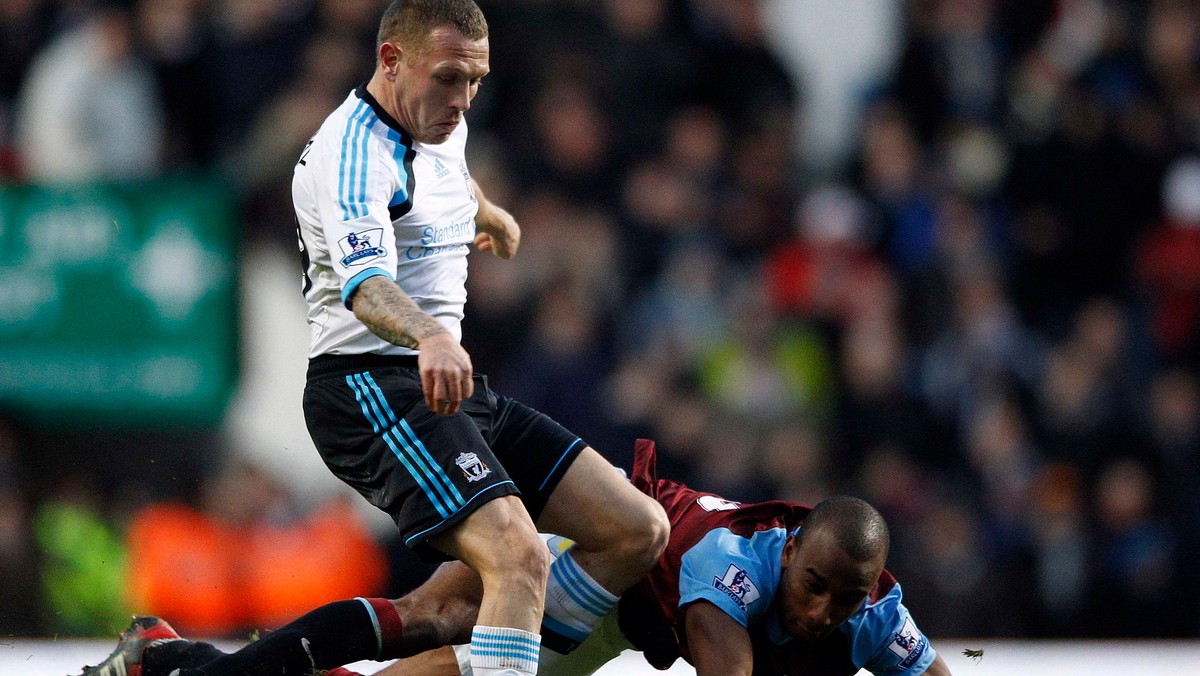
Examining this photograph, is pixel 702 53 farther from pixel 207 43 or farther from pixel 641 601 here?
pixel 641 601

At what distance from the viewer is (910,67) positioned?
10.2 meters

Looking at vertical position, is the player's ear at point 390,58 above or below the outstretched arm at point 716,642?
above

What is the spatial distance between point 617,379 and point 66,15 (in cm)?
386

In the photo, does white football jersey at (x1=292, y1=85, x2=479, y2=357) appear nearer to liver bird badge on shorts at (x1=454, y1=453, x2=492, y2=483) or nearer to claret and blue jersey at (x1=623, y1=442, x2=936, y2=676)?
liver bird badge on shorts at (x1=454, y1=453, x2=492, y2=483)

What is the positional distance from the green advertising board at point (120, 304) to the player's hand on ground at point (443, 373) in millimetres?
5340

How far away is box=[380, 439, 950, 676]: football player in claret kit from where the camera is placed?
4383 millimetres

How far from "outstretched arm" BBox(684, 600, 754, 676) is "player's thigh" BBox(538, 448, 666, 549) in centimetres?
30

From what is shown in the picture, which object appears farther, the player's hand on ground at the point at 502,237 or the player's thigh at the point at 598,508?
the player's hand on ground at the point at 502,237

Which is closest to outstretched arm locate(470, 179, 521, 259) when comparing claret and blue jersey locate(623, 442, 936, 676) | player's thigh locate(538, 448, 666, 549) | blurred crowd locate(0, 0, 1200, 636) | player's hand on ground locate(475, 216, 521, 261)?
player's hand on ground locate(475, 216, 521, 261)

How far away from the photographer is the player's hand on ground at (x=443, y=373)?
153 inches

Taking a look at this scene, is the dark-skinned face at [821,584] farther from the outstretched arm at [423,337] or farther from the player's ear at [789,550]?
the outstretched arm at [423,337]

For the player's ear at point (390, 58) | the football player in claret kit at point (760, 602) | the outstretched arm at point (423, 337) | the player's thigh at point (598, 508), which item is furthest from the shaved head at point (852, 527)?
the player's ear at point (390, 58)

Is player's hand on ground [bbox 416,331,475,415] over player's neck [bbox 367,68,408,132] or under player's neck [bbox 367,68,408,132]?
under

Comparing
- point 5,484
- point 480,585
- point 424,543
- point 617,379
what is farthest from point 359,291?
point 5,484
